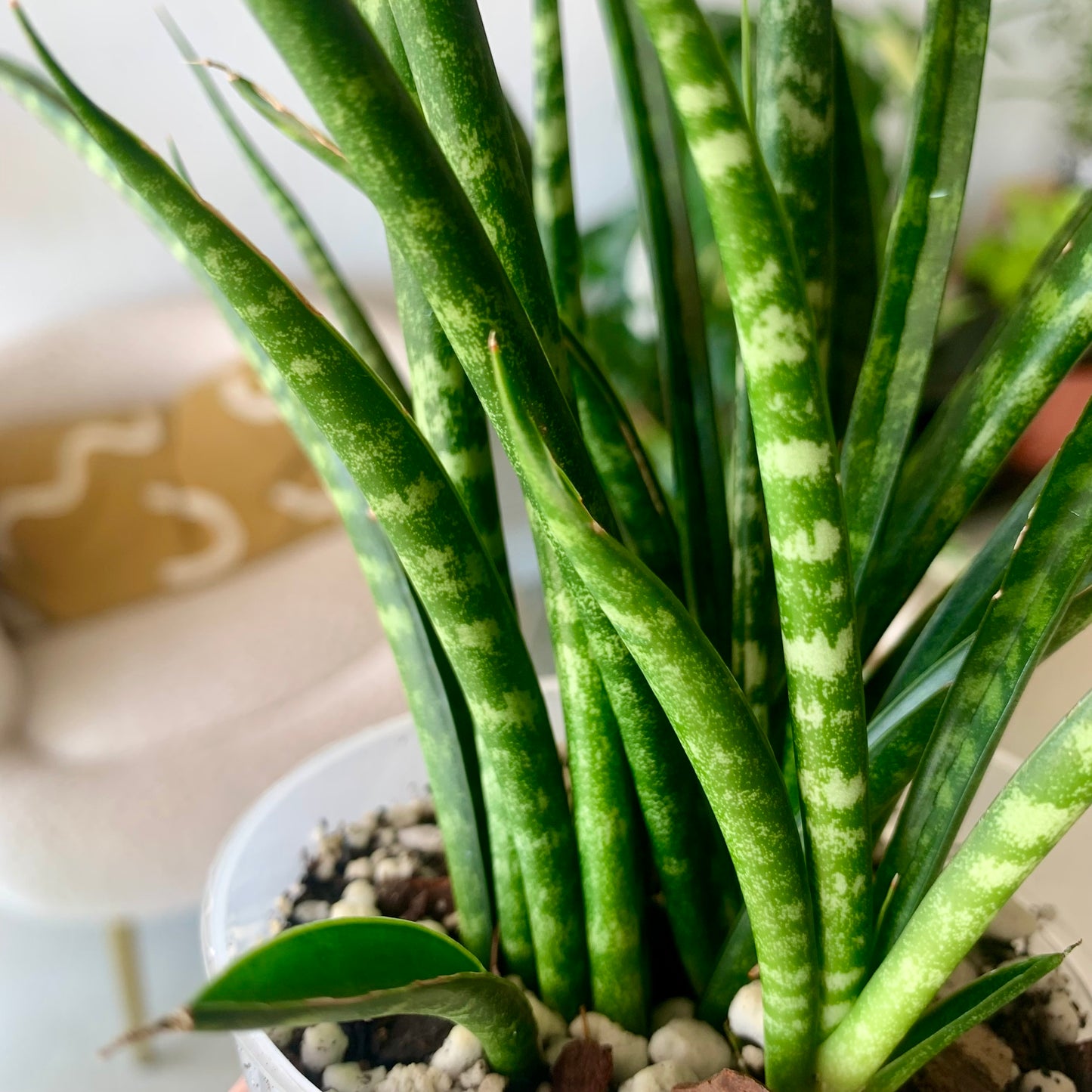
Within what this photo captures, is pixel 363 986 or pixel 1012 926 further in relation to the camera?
pixel 1012 926

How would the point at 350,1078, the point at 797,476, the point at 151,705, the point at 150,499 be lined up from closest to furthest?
the point at 797,476 < the point at 350,1078 < the point at 151,705 < the point at 150,499

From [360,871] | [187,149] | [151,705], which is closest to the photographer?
[360,871]

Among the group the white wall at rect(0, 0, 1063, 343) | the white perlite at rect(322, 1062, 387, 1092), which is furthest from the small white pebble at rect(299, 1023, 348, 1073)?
the white wall at rect(0, 0, 1063, 343)

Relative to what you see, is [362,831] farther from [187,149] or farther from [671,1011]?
[187,149]

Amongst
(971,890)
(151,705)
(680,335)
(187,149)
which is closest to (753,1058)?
(971,890)

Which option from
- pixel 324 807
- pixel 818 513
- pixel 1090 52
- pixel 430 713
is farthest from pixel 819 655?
pixel 1090 52
